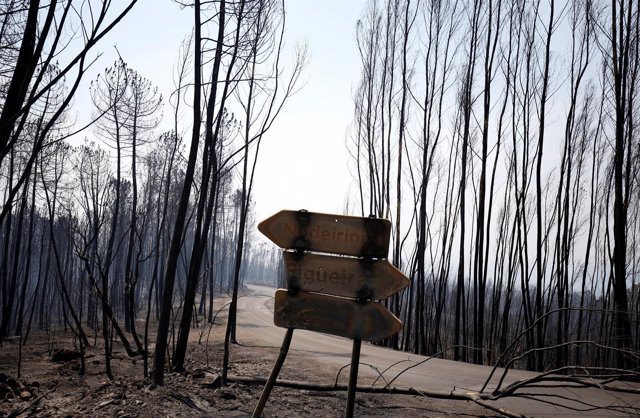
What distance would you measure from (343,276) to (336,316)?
1.00 feet

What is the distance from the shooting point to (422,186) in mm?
15844

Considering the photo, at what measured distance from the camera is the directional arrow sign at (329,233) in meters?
3.23

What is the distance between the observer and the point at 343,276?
10.6ft

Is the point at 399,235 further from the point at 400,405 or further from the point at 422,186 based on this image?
the point at 400,405

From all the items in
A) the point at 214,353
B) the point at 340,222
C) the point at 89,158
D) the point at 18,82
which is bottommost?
the point at 214,353

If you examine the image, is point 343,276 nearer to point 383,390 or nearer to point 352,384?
point 352,384

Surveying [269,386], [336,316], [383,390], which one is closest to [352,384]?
[336,316]

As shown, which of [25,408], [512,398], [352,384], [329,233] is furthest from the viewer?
[512,398]

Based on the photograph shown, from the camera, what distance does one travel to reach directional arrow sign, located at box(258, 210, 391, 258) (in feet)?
10.6

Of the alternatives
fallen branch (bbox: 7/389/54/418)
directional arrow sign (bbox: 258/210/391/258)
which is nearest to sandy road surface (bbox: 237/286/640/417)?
directional arrow sign (bbox: 258/210/391/258)

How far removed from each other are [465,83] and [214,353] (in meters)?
11.6

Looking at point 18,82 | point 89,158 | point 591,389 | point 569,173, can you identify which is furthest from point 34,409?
point 89,158

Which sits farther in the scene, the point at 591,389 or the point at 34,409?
the point at 591,389

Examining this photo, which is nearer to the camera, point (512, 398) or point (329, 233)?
point (329, 233)
